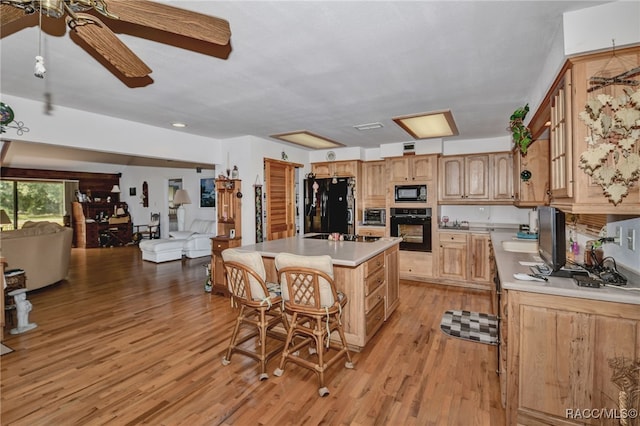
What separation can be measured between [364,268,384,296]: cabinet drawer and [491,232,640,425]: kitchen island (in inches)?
46.9

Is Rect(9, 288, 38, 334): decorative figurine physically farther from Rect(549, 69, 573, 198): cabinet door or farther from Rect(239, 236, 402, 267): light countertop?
Rect(549, 69, 573, 198): cabinet door

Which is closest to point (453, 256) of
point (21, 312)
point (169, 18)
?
point (169, 18)

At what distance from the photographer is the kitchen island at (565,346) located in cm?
159

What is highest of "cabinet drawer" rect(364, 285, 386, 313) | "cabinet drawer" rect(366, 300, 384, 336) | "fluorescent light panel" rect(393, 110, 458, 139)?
"fluorescent light panel" rect(393, 110, 458, 139)

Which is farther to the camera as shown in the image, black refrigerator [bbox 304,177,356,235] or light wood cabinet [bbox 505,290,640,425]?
black refrigerator [bbox 304,177,356,235]

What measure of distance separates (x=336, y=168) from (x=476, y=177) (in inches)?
100

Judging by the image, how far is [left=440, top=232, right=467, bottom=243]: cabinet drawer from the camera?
495 centimetres

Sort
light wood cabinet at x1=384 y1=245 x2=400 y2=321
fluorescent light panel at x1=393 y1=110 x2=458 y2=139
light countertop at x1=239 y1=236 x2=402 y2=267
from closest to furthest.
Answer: light countertop at x1=239 y1=236 x2=402 y2=267 < light wood cabinet at x1=384 y1=245 x2=400 y2=321 < fluorescent light panel at x1=393 y1=110 x2=458 y2=139

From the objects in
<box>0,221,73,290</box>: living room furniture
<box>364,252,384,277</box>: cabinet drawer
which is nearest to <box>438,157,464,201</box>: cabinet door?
<box>364,252,384,277</box>: cabinet drawer

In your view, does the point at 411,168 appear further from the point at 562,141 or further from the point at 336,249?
the point at 562,141

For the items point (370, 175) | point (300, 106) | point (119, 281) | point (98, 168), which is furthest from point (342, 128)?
point (98, 168)

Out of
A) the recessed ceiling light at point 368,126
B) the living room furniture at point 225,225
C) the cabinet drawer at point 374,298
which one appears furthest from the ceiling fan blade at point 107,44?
the living room furniture at point 225,225

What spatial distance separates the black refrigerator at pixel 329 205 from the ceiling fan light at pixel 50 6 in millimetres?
4916

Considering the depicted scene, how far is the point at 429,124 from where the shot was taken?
4164 millimetres
